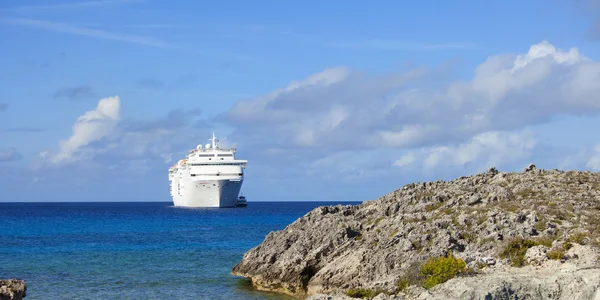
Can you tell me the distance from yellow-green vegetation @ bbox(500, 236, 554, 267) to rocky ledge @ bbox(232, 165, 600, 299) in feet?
0.14

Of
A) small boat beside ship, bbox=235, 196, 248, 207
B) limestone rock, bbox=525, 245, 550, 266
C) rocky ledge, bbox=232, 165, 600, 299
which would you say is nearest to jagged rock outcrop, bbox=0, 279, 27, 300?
rocky ledge, bbox=232, 165, 600, 299

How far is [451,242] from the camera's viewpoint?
31281 millimetres

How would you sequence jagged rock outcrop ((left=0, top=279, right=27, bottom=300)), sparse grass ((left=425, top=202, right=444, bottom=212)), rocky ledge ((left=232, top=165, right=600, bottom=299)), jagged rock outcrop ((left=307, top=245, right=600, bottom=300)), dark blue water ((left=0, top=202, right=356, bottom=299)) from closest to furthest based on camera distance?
jagged rock outcrop ((left=0, top=279, right=27, bottom=300)) → jagged rock outcrop ((left=307, top=245, right=600, bottom=300)) → rocky ledge ((left=232, top=165, right=600, bottom=299)) → dark blue water ((left=0, top=202, right=356, bottom=299)) → sparse grass ((left=425, top=202, right=444, bottom=212))

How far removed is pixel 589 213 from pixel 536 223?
2910mm

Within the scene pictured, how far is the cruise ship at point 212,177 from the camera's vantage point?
431ft

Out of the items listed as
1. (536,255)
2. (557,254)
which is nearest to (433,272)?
(536,255)

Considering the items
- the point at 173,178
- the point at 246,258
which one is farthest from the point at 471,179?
the point at 173,178

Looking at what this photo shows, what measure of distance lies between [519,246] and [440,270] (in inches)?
177

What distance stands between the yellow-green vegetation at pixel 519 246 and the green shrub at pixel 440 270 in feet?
6.77

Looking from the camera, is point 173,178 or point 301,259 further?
point 173,178

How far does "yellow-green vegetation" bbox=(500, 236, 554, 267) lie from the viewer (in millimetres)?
29016

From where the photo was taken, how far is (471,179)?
40469 mm

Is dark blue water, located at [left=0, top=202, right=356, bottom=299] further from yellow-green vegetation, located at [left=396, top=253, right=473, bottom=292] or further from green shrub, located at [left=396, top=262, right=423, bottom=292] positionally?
yellow-green vegetation, located at [left=396, top=253, right=473, bottom=292]

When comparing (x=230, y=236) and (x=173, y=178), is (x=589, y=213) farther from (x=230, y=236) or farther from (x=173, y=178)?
(x=173, y=178)
